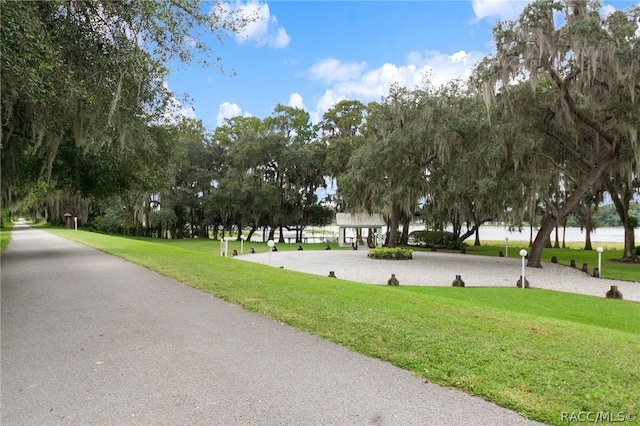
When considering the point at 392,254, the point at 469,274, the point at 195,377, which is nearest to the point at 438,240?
the point at 392,254

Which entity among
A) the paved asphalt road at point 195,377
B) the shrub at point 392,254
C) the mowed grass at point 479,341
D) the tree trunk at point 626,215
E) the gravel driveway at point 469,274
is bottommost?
the gravel driveway at point 469,274

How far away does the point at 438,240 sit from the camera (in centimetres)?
3070

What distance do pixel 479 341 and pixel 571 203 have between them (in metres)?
15.7

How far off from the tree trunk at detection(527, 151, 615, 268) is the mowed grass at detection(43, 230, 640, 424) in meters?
9.75

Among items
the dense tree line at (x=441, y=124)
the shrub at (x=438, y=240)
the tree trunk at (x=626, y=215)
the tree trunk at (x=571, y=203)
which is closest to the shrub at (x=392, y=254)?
the dense tree line at (x=441, y=124)

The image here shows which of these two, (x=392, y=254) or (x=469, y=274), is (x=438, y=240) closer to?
(x=392, y=254)

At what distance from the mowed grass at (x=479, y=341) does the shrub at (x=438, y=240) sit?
2147 cm

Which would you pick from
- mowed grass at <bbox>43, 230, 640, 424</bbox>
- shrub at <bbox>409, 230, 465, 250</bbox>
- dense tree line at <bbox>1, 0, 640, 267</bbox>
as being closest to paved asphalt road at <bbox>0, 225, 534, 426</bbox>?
mowed grass at <bbox>43, 230, 640, 424</bbox>

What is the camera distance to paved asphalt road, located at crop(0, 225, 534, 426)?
270cm

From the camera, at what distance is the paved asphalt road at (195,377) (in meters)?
2.70

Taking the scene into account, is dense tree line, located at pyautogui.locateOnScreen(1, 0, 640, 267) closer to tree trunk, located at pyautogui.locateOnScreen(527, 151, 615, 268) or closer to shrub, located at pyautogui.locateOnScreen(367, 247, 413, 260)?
tree trunk, located at pyautogui.locateOnScreen(527, 151, 615, 268)

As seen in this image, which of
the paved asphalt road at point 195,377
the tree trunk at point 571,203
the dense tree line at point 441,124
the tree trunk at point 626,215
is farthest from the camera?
the tree trunk at point 626,215

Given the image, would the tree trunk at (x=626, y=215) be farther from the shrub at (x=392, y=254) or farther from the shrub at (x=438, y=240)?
the shrub at (x=392, y=254)

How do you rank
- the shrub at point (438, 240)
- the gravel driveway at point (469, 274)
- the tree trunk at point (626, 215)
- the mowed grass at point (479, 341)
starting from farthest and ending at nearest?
the shrub at point (438, 240) → the tree trunk at point (626, 215) → the gravel driveway at point (469, 274) → the mowed grass at point (479, 341)
